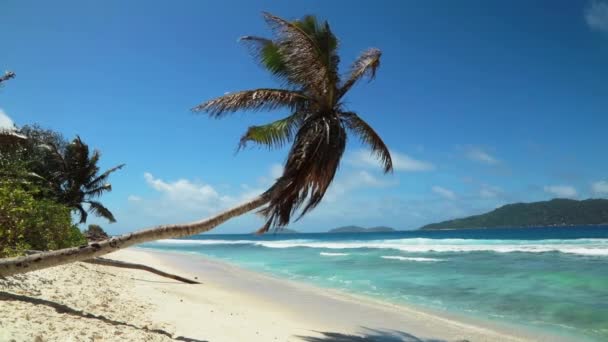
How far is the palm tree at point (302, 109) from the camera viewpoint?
672cm

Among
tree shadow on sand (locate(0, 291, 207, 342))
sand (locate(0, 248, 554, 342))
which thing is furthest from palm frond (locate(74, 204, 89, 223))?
tree shadow on sand (locate(0, 291, 207, 342))

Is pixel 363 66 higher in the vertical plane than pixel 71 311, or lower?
higher

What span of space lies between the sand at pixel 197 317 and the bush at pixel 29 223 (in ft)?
2.83

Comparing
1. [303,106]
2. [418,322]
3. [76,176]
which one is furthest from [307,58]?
[76,176]

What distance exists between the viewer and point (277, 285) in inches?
580

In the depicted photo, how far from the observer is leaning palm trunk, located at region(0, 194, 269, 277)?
5398 millimetres

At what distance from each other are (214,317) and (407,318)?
444 cm

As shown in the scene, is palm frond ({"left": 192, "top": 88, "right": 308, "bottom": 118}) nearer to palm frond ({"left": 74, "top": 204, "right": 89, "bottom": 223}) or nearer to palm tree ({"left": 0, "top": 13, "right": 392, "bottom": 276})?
palm tree ({"left": 0, "top": 13, "right": 392, "bottom": 276})

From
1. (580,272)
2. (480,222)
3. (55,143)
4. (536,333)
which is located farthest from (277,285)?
(480,222)

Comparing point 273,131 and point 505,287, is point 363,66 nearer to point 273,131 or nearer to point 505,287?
point 273,131

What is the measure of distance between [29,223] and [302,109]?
6.64 m

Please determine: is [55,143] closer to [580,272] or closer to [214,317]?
[214,317]

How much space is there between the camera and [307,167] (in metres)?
6.75

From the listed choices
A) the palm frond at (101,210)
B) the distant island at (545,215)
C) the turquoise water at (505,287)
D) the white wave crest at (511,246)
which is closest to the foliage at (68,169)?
the palm frond at (101,210)
